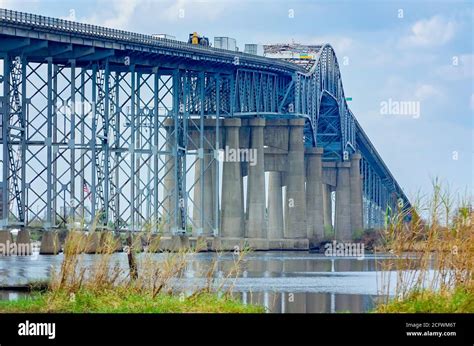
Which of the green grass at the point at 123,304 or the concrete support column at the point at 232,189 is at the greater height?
the concrete support column at the point at 232,189

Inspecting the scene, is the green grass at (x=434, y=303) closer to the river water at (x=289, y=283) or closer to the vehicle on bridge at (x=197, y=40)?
the river water at (x=289, y=283)

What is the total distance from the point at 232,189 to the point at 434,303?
107045 millimetres

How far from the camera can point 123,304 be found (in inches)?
1565

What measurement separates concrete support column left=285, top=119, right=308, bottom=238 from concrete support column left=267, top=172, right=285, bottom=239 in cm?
134

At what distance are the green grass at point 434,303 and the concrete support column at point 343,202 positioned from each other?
140876 millimetres

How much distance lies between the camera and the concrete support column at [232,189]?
143375 millimetres

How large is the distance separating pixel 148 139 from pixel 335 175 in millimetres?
70640

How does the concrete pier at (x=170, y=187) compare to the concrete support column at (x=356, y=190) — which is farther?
the concrete support column at (x=356, y=190)

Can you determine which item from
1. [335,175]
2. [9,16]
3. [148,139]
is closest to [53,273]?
[9,16]

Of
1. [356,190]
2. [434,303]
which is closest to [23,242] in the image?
[434,303]

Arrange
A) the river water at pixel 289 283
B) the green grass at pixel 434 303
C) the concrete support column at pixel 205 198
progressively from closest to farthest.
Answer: the green grass at pixel 434 303 → the river water at pixel 289 283 → the concrete support column at pixel 205 198

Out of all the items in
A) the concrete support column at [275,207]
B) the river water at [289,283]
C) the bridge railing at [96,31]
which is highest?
the bridge railing at [96,31]

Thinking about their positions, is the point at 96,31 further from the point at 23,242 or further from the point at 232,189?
the point at 232,189
